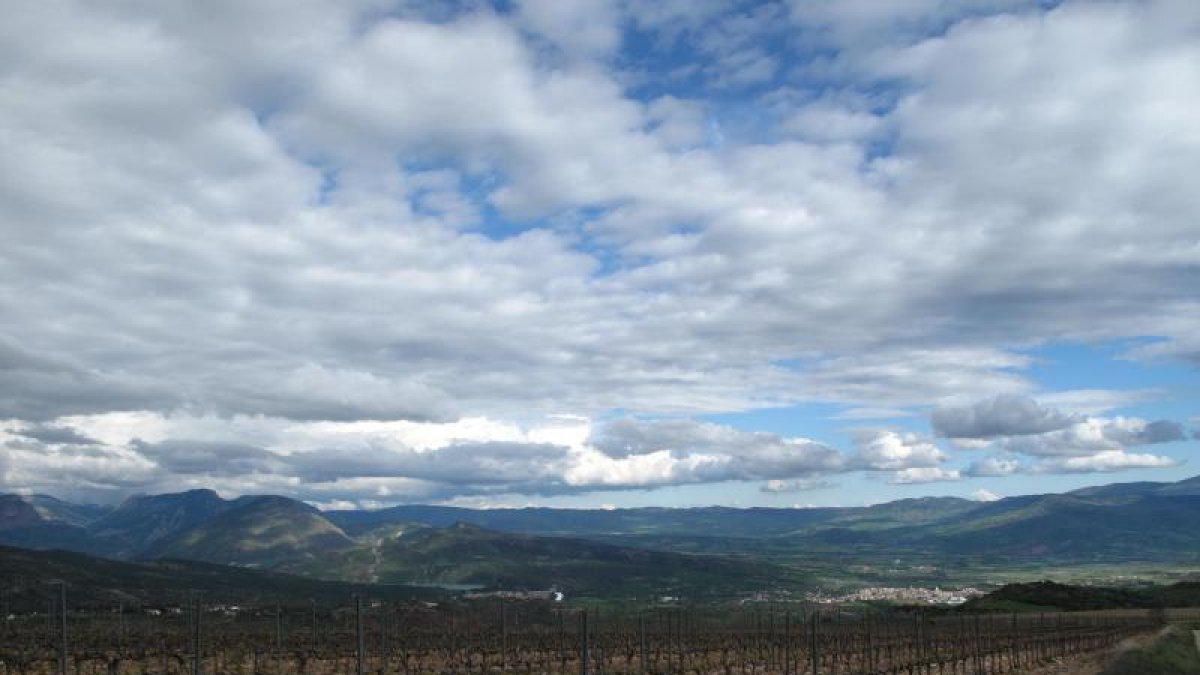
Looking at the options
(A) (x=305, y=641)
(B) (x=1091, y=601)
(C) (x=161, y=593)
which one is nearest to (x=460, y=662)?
(A) (x=305, y=641)

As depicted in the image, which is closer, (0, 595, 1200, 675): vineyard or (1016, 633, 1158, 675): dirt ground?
(0, 595, 1200, 675): vineyard

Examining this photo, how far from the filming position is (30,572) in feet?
601

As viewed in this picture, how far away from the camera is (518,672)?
45.0 metres

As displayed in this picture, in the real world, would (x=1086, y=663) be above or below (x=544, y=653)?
above

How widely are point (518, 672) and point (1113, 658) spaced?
111 feet

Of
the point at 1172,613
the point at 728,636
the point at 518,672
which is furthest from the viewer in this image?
the point at 1172,613

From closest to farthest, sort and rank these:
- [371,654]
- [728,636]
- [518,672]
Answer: [518,672] < [371,654] < [728,636]

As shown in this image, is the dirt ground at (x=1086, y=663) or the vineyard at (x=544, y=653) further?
the dirt ground at (x=1086, y=663)

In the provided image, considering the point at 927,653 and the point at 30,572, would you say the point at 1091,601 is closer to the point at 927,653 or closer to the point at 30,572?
the point at 927,653

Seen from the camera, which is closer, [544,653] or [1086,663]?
[1086,663]

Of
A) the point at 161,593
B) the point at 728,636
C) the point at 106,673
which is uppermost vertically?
the point at 106,673

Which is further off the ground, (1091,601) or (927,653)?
(927,653)

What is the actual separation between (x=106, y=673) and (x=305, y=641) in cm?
2804

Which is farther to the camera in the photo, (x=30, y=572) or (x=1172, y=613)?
(x=30, y=572)
